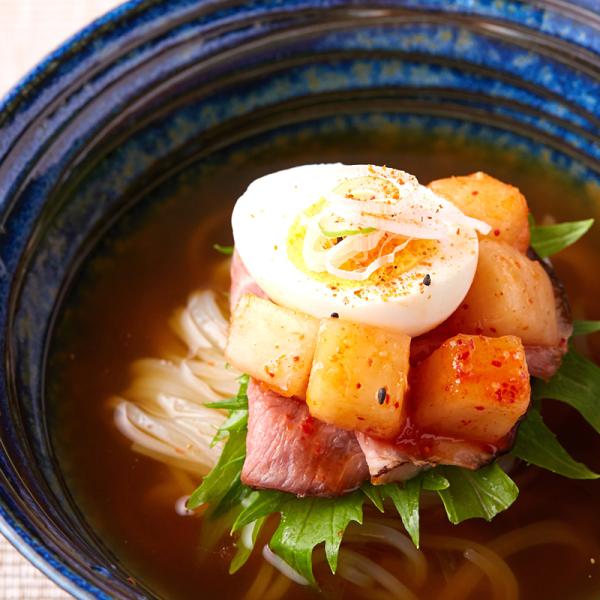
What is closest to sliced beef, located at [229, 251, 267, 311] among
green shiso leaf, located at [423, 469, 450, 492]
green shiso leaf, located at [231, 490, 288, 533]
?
green shiso leaf, located at [231, 490, 288, 533]

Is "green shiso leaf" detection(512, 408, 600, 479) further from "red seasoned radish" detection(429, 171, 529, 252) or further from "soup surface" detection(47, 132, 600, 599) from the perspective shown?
"red seasoned radish" detection(429, 171, 529, 252)

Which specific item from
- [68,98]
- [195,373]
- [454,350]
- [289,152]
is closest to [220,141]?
[289,152]

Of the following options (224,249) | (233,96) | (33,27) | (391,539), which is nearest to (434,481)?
(391,539)

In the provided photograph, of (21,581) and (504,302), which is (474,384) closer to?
(504,302)

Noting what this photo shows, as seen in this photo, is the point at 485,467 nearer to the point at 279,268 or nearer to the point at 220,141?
the point at 279,268

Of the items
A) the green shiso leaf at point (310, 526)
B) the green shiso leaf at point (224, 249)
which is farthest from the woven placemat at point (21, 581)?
the green shiso leaf at point (224, 249)

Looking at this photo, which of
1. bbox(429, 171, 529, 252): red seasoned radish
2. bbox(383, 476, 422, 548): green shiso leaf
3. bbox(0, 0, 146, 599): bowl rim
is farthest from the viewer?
bbox(429, 171, 529, 252): red seasoned radish
